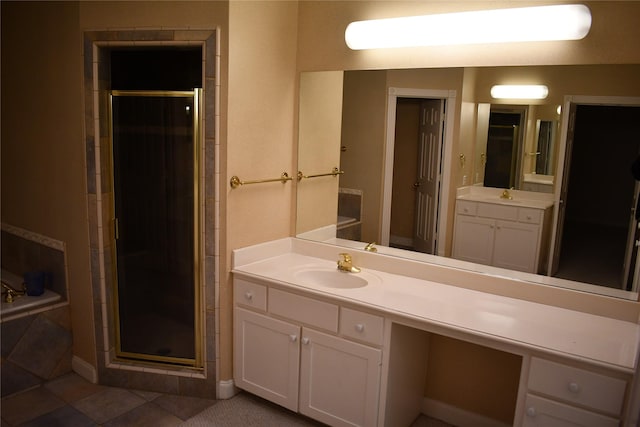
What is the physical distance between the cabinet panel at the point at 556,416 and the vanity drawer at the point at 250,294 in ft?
4.23

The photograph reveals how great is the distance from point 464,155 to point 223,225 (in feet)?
4.22

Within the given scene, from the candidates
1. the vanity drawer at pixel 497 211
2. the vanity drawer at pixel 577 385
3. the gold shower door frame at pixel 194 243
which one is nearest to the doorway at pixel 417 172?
the vanity drawer at pixel 497 211

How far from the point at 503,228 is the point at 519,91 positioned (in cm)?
65

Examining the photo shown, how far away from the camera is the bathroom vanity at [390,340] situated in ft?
5.74

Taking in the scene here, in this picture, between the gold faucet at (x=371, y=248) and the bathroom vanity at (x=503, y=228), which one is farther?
the gold faucet at (x=371, y=248)

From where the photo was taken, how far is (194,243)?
265 cm

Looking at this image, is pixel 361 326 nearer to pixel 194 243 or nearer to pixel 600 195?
pixel 194 243

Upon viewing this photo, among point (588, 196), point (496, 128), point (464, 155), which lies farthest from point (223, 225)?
point (588, 196)

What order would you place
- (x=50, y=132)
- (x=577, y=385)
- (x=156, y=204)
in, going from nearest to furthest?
(x=577, y=385), (x=156, y=204), (x=50, y=132)

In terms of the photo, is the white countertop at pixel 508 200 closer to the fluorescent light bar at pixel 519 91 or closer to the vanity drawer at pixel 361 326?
the fluorescent light bar at pixel 519 91

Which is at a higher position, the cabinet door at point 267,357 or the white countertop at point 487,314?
the white countertop at point 487,314

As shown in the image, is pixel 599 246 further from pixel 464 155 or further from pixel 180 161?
pixel 180 161

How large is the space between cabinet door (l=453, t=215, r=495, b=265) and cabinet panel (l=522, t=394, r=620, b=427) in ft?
2.41

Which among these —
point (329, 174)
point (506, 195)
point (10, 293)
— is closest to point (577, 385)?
point (506, 195)
